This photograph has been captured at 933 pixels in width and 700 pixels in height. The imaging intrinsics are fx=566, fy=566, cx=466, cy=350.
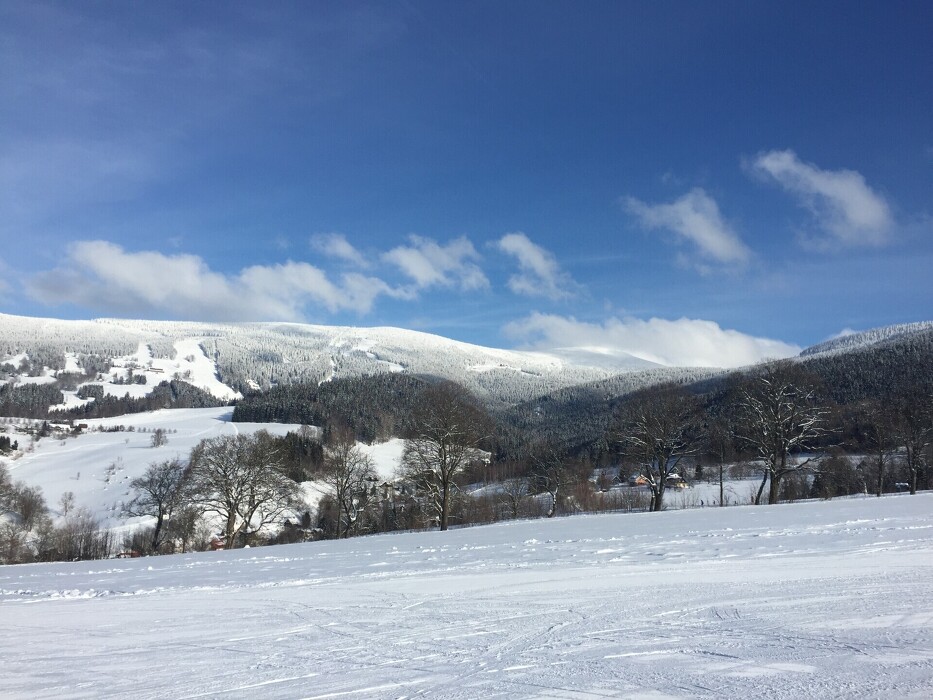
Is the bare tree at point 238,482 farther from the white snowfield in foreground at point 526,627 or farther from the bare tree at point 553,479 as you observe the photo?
the white snowfield in foreground at point 526,627

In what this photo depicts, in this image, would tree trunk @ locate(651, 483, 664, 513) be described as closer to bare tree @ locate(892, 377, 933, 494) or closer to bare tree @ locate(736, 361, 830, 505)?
bare tree @ locate(736, 361, 830, 505)

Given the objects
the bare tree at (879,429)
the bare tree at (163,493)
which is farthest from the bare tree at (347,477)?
the bare tree at (879,429)

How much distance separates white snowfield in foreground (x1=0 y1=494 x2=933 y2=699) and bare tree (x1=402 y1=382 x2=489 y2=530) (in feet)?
58.7

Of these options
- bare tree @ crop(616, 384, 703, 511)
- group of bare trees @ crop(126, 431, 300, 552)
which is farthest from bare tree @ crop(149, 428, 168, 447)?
bare tree @ crop(616, 384, 703, 511)

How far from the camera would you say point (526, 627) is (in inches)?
280

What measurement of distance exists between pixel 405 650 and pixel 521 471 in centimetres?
7754

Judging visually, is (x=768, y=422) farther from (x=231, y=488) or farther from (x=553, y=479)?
(x=231, y=488)

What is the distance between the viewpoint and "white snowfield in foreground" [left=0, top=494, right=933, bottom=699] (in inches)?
197

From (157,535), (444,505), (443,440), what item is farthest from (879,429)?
(157,535)

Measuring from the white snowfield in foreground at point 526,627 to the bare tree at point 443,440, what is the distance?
17.9 metres

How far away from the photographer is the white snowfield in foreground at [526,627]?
5008 millimetres

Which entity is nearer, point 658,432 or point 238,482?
point 658,432

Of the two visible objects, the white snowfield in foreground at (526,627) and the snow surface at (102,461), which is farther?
the snow surface at (102,461)

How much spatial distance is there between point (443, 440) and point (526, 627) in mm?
25572
